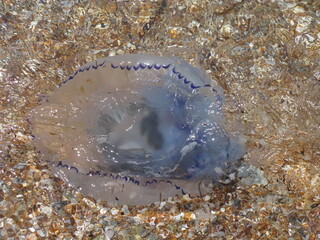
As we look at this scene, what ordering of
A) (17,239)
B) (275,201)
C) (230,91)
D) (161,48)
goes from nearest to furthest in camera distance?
(17,239) → (275,201) → (230,91) → (161,48)

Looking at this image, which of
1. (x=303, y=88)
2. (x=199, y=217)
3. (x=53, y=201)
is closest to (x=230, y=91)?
(x=303, y=88)

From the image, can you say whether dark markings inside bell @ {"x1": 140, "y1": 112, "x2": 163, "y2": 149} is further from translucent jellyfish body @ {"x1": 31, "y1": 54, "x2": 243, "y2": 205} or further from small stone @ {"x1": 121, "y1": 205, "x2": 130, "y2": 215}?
small stone @ {"x1": 121, "y1": 205, "x2": 130, "y2": 215}

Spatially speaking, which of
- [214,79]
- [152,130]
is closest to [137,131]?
[152,130]

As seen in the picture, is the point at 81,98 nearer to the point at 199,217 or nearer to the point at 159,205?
the point at 159,205

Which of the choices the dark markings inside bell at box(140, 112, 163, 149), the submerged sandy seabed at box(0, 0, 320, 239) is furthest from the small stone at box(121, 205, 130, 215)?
the dark markings inside bell at box(140, 112, 163, 149)

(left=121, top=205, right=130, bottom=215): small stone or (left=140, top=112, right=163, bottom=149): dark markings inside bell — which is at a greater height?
(left=140, top=112, right=163, bottom=149): dark markings inside bell

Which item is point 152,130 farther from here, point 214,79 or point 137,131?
point 214,79

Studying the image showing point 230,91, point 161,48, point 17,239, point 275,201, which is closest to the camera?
point 17,239
